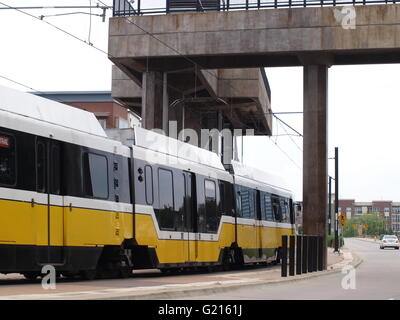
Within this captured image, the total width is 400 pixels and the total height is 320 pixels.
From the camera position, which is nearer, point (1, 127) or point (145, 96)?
point (1, 127)

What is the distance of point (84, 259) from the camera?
16.8 metres

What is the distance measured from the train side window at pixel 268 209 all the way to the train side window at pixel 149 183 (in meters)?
10.5

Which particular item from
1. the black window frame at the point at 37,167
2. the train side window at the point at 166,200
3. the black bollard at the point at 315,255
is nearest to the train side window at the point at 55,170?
the black window frame at the point at 37,167

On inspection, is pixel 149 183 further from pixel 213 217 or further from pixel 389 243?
pixel 389 243

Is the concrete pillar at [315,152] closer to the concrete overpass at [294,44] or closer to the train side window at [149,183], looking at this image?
the concrete overpass at [294,44]

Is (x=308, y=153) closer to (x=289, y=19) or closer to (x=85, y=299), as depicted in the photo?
(x=289, y=19)

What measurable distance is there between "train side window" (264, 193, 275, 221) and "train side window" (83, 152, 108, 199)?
1285 cm

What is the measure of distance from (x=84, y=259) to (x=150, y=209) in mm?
3308

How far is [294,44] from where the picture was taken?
1187 inches

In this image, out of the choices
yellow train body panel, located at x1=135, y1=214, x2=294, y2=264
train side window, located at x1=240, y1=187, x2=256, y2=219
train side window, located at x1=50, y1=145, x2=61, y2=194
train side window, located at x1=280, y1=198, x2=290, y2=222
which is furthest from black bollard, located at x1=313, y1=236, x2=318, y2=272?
train side window, located at x1=50, y1=145, x2=61, y2=194

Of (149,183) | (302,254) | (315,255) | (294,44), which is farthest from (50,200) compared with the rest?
(294,44)

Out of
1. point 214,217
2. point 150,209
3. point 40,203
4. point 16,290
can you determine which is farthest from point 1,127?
point 214,217

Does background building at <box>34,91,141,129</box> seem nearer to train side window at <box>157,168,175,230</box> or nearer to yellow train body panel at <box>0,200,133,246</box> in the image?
train side window at <box>157,168,175,230</box>

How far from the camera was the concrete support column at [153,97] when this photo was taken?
111ft
